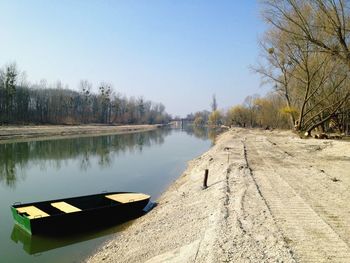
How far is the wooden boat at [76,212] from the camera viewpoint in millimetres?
11867

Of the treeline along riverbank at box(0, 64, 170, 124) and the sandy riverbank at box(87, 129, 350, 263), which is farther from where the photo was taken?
the treeline along riverbank at box(0, 64, 170, 124)

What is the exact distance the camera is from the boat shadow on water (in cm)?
1159

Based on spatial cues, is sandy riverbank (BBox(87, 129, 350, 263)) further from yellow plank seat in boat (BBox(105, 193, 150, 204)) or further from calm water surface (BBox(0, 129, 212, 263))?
calm water surface (BBox(0, 129, 212, 263))

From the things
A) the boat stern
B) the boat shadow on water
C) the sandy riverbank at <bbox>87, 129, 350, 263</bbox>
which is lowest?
the boat shadow on water

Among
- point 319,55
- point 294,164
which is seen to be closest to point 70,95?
point 319,55

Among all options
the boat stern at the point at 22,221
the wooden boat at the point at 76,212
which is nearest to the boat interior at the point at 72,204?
the wooden boat at the point at 76,212

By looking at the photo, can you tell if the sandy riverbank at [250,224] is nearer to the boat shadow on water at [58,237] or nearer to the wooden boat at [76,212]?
the wooden boat at [76,212]

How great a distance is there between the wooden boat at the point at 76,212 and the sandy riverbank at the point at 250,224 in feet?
2.64

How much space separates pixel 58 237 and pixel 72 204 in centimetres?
236

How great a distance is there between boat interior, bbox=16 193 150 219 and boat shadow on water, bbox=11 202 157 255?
0.70 m

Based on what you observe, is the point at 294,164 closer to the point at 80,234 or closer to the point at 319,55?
the point at 80,234

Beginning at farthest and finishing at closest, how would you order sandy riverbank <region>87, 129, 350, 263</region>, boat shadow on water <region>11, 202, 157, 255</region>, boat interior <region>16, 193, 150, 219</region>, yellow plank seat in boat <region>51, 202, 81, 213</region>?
yellow plank seat in boat <region>51, 202, 81, 213</region>
boat interior <region>16, 193, 150, 219</region>
boat shadow on water <region>11, 202, 157, 255</region>
sandy riverbank <region>87, 129, 350, 263</region>

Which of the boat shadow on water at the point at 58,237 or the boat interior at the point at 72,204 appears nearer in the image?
the boat shadow on water at the point at 58,237

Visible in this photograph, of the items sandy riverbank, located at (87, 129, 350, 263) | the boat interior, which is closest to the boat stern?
the boat interior
